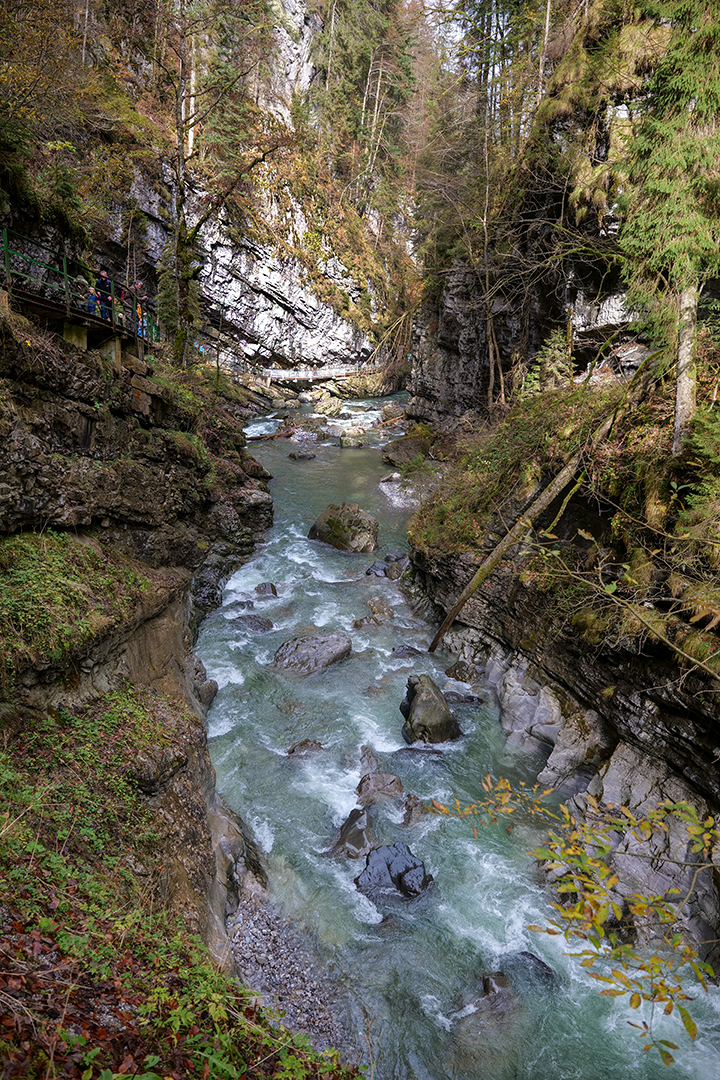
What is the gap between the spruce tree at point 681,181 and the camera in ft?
22.3

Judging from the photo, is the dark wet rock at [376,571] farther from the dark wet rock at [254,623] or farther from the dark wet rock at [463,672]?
the dark wet rock at [463,672]

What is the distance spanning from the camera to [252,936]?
19.6ft

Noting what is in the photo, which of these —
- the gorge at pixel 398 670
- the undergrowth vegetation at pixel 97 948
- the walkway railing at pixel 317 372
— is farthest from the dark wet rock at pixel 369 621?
the walkway railing at pixel 317 372

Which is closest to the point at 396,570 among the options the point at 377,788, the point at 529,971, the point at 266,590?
the point at 266,590

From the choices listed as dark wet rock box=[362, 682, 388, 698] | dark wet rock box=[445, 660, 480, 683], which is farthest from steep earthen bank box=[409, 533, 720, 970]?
dark wet rock box=[362, 682, 388, 698]

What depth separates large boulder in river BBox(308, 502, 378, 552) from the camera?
16.5 m

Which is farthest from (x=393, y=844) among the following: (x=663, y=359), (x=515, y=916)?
(x=663, y=359)

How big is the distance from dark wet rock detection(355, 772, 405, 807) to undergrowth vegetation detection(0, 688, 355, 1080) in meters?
3.56

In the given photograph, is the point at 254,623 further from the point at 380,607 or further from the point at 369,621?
the point at 380,607

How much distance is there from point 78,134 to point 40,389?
21.9 m

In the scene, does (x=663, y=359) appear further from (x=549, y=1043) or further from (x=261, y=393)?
(x=261, y=393)

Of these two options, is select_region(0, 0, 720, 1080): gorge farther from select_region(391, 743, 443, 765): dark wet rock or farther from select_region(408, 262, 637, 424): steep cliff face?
select_region(408, 262, 637, 424): steep cliff face

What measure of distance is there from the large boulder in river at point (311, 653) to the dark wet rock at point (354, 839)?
3794 mm

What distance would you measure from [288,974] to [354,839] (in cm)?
182
